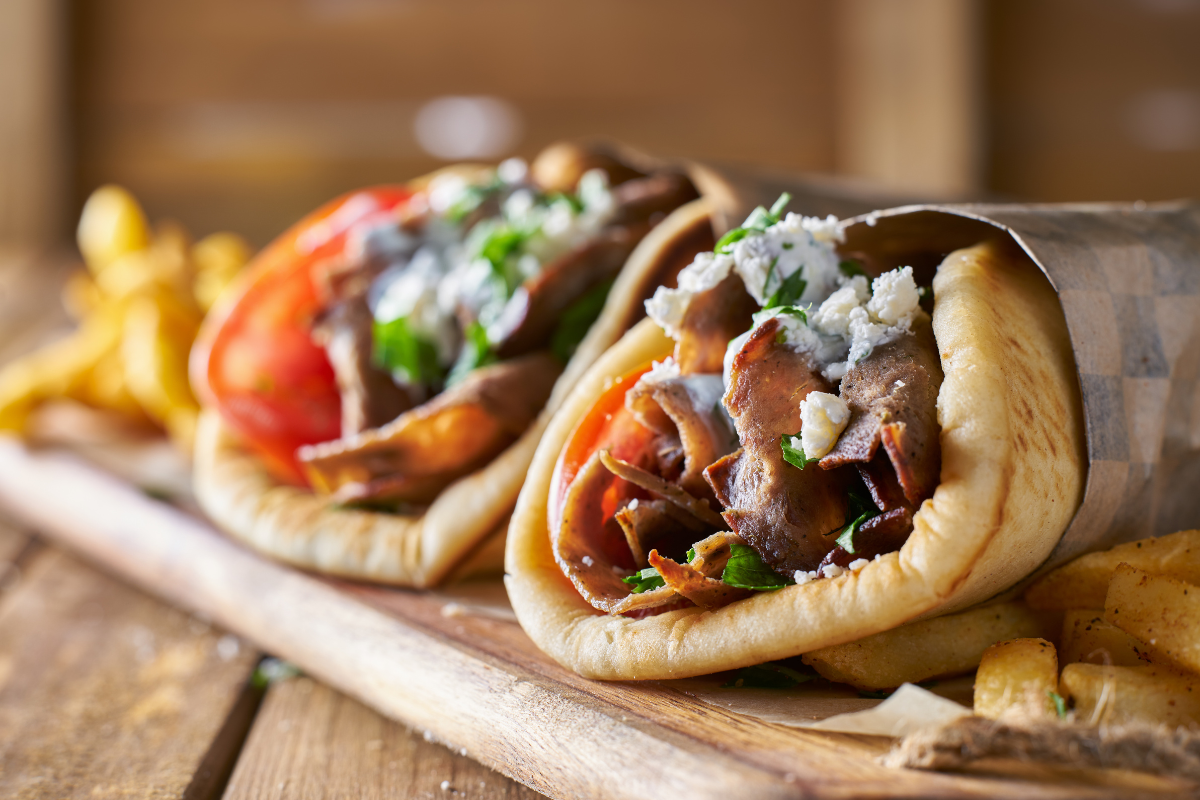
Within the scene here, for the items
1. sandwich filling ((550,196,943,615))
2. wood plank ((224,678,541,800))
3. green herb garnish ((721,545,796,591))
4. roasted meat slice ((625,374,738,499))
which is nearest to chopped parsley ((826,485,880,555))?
sandwich filling ((550,196,943,615))

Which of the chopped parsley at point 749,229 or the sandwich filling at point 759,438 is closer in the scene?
the sandwich filling at point 759,438

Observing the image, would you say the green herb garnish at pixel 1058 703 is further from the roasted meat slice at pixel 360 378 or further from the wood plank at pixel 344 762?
the roasted meat slice at pixel 360 378

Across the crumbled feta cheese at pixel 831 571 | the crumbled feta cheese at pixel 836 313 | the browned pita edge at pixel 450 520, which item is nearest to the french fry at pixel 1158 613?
the crumbled feta cheese at pixel 831 571

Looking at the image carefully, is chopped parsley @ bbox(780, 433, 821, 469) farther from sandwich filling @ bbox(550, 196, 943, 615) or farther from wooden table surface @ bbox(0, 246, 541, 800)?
wooden table surface @ bbox(0, 246, 541, 800)

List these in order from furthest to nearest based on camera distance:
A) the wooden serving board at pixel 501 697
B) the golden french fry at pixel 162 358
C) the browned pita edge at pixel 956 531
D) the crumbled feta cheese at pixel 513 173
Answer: the golden french fry at pixel 162 358 < the crumbled feta cheese at pixel 513 173 < the browned pita edge at pixel 956 531 < the wooden serving board at pixel 501 697

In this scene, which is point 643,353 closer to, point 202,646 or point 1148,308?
point 1148,308

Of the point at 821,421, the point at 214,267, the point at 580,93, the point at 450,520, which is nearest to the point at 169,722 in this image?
the point at 450,520

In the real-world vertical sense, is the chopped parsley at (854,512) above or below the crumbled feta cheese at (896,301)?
below

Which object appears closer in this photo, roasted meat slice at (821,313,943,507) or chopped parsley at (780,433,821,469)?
roasted meat slice at (821,313,943,507)
